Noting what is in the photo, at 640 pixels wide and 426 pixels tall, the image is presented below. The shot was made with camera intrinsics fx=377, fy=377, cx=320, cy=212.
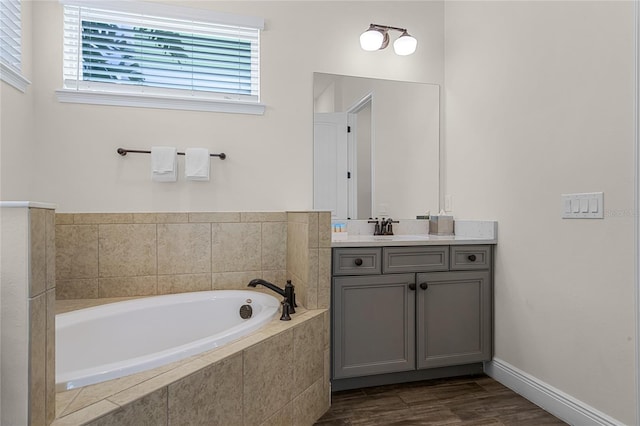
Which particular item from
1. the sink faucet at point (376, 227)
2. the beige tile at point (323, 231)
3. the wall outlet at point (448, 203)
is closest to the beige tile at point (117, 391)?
the beige tile at point (323, 231)

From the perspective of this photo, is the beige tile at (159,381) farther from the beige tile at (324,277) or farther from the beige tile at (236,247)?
the beige tile at (236,247)

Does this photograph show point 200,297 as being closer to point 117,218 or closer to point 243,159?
point 117,218

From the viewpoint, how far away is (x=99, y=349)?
1816 millimetres

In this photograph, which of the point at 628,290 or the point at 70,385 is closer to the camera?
the point at 70,385

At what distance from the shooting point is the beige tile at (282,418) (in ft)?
4.98

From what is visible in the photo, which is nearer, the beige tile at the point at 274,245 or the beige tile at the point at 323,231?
the beige tile at the point at 323,231

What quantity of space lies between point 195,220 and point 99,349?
0.87 m

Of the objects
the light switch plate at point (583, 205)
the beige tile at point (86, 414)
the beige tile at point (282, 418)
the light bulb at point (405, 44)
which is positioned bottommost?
the beige tile at point (282, 418)

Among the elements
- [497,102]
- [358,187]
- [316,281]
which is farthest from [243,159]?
[497,102]

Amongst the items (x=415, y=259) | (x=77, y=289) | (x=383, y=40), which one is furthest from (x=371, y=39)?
(x=77, y=289)

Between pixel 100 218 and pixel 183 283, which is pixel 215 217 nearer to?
pixel 183 283

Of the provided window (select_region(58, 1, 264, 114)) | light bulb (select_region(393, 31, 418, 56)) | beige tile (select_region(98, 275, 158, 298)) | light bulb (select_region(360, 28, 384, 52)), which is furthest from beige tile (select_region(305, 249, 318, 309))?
light bulb (select_region(393, 31, 418, 56))

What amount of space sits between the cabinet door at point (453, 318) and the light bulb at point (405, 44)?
1.57 metres

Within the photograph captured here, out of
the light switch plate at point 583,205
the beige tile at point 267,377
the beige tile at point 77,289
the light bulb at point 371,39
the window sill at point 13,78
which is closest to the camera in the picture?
the beige tile at point 267,377
